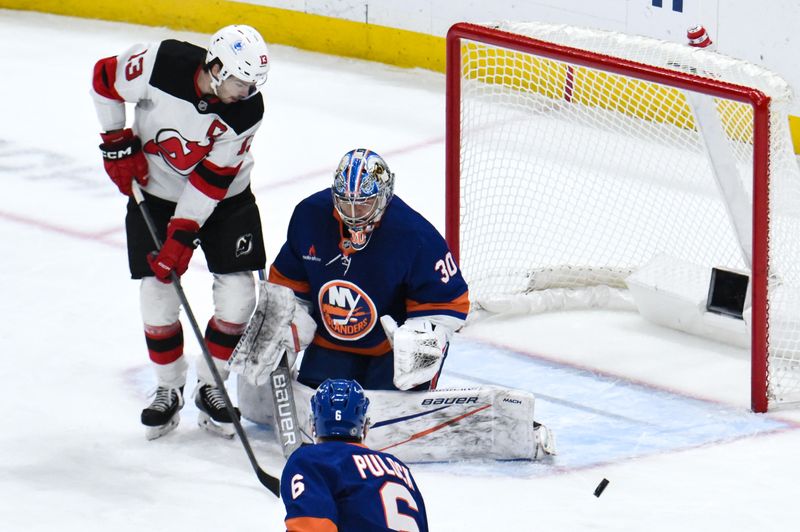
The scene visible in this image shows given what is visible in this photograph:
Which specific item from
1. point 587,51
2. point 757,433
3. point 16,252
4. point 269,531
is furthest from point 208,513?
point 16,252

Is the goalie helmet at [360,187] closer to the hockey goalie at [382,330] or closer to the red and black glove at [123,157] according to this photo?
the hockey goalie at [382,330]

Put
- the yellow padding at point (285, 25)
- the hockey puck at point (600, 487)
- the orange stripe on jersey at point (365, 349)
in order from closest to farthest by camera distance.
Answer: the hockey puck at point (600, 487) → the orange stripe on jersey at point (365, 349) → the yellow padding at point (285, 25)

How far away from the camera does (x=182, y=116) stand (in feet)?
13.6

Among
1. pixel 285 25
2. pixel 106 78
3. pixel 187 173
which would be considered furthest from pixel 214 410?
pixel 285 25

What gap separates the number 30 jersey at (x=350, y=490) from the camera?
8.73 ft

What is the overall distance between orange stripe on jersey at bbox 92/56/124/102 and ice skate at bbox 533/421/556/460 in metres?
1.43

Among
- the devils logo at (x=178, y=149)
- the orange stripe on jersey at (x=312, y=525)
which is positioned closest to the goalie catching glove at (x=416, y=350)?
the devils logo at (x=178, y=149)

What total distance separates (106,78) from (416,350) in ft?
3.61

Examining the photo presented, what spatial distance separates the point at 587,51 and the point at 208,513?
1901 millimetres

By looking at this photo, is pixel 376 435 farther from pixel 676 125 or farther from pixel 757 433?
pixel 676 125

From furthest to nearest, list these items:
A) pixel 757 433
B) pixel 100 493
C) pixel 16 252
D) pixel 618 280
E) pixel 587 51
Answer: pixel 16 252
pixel 618 280
pixel 587 51
pixel 757 433
pixel 100 493

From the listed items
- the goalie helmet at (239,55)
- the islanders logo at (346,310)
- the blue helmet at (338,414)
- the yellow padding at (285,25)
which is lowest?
the islanders logo at (346,310)

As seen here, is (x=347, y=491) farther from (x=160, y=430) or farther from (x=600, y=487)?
(x=160, y=430)

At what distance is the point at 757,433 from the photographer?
444cm
